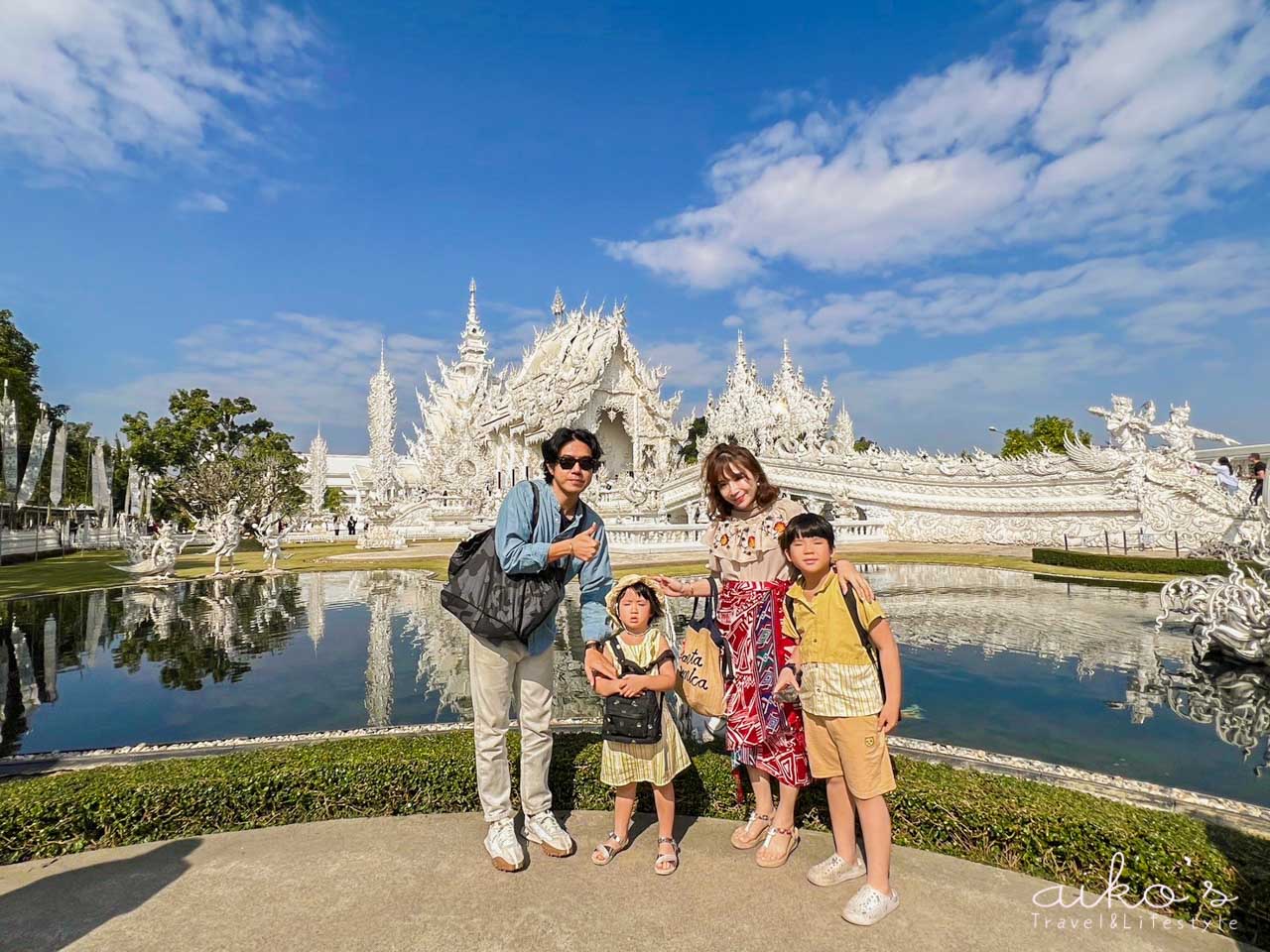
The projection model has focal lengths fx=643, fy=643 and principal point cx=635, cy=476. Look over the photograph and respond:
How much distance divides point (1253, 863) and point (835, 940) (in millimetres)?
1735

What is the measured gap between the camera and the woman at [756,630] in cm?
311

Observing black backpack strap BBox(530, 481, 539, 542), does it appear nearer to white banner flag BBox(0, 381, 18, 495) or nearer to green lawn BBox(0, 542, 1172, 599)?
green lawn BBox(0, 542, 1172, 599)

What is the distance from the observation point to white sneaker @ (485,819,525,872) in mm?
3053

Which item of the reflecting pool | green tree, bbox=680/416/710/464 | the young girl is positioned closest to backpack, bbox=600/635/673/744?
the young girl

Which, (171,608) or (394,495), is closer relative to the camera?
(171,608)

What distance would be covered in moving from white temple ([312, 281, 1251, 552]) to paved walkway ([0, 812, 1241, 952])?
15343mm

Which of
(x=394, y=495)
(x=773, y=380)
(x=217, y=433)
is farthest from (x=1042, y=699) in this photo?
(x=217, y=433)

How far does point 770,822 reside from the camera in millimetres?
3287

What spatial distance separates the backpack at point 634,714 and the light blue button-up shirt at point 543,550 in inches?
10.1

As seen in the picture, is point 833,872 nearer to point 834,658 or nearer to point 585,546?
point 834,658

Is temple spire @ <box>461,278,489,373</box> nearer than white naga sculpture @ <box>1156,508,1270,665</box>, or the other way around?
white naga sculpture @ <box>1156,508,1270,665</box>

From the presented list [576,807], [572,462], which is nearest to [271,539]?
[576,807]

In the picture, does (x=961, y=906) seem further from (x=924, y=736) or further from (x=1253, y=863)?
(x=924, y=736)

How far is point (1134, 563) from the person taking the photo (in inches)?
555
